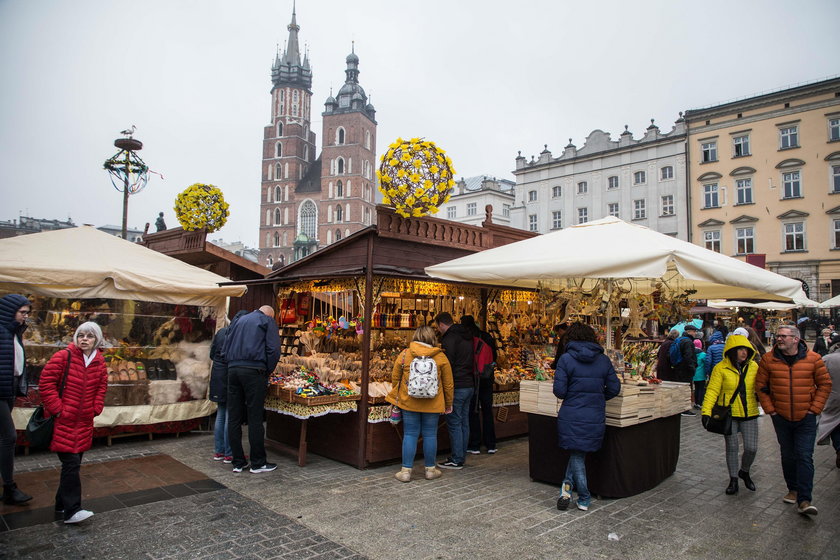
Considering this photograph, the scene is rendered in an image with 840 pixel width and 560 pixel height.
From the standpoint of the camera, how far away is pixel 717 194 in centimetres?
3266

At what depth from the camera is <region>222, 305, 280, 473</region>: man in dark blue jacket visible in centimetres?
580

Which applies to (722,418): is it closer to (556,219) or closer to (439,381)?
(439,381)

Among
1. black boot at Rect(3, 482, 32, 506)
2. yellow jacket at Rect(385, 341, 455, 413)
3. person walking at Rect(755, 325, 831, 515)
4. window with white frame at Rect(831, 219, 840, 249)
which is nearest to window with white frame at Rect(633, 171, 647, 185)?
window with white frame at Rect(831, 219, 840, 249)

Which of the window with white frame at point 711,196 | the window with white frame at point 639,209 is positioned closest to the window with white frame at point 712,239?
the window with white frame at point 711,196

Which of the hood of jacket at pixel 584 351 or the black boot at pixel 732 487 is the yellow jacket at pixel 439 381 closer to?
the hood of jacket at pixel 584 351

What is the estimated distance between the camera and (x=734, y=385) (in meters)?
5.20

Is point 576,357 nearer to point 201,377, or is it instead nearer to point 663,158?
point 201,377

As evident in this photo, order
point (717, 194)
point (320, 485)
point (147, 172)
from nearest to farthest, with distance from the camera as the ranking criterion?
1. point (320, 485)
2. point (147, 172)
3. point (717, 194)

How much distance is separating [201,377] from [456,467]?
420 centimetres

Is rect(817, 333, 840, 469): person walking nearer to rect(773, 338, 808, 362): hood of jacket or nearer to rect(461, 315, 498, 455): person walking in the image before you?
rect(773, 338, 808, 362): hood of jacket

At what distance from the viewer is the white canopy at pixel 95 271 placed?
6.72 metres

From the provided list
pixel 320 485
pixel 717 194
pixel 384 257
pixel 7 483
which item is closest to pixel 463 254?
pixel 384 257

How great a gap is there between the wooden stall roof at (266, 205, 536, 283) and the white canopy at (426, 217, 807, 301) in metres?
0.48

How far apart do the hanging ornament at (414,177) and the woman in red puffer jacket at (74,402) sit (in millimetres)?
3494
